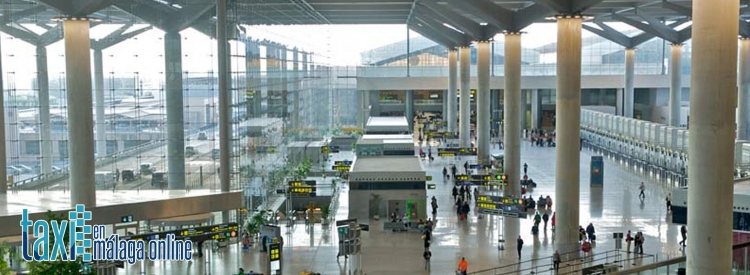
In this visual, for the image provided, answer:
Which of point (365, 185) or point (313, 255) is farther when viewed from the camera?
point (365, 185)

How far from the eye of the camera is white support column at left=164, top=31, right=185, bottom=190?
2933 centimetres

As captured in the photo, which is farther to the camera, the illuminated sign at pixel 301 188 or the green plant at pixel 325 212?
the illuminated sign at pixel 301 188

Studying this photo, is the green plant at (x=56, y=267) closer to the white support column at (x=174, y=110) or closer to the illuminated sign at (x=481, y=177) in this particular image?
the white support column at (x=174, y=110)

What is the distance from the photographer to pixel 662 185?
151 ft

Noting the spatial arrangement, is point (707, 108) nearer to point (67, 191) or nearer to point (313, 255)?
point (313, 255)

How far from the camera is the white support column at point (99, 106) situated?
2848cm

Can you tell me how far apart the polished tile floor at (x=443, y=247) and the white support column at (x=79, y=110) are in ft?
9.73

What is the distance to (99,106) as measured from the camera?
2889 centimetres

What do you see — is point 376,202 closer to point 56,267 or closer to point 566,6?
point 566,6

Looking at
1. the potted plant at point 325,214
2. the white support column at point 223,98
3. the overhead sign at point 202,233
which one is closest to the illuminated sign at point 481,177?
the potted plant at point 325,214

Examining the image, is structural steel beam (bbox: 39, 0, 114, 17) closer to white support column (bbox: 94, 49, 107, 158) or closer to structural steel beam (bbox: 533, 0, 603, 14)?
white support column (bbox: 94, 49, 107, 158)

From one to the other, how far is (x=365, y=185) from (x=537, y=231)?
7.97 m

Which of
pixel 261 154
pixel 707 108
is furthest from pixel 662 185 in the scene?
pixel 707 108

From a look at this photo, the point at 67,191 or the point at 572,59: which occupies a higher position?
the point at 572,59
